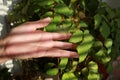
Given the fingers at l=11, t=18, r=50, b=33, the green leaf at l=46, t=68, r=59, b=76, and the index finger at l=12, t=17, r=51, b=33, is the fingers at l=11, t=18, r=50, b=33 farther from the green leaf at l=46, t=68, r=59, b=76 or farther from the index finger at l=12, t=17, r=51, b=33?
the green leaf at l=46, t=68, r=59, b=76

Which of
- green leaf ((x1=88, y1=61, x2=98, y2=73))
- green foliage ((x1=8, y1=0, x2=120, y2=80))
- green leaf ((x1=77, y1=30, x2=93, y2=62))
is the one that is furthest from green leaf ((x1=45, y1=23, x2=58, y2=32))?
green leaf ((x1=88, y1=61, x2=98, y2=73))

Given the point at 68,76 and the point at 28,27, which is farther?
the point at 68,76

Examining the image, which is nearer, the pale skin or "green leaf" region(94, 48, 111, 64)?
the pale skin

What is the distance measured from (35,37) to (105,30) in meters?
0.28

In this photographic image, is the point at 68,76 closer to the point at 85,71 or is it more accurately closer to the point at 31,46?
the point at 85,71

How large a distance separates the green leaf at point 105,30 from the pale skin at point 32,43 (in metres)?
0.13

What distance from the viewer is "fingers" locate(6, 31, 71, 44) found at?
0.98m

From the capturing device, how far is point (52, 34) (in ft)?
3.36

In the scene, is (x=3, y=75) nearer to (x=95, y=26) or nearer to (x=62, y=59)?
(x=62, y=59)

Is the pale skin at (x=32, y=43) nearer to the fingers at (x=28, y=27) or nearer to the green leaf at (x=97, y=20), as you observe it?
the fingers at (x=28, y=27)

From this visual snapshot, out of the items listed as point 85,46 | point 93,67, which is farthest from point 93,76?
point 85,46

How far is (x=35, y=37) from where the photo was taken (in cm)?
100

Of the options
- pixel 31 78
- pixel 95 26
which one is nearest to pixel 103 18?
pixel 95 26

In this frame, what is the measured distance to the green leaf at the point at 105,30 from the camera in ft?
3.48
